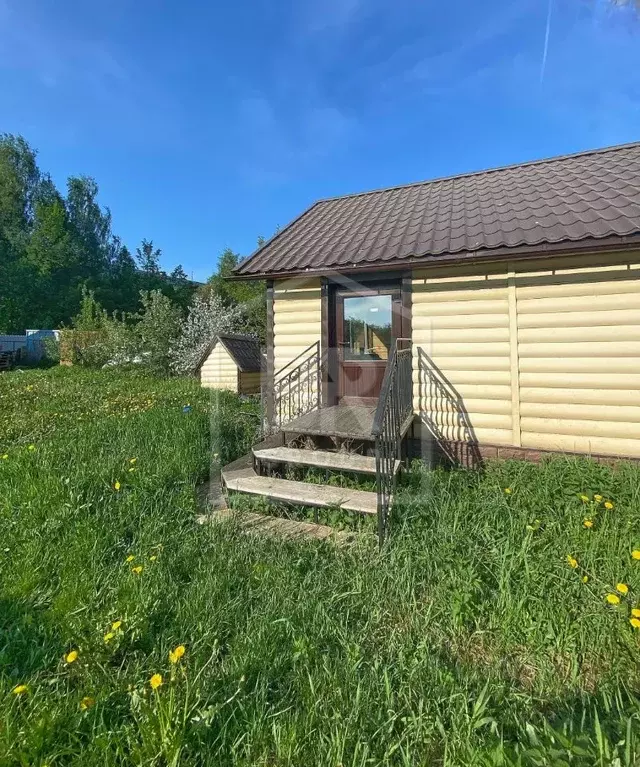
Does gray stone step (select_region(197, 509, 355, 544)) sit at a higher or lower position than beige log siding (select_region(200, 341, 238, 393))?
lower

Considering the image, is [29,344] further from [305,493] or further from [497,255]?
[497,255]

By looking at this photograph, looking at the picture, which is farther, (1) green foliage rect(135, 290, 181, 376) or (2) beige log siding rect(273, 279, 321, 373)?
(1) green foliage rect(135, 290, 181, 376)

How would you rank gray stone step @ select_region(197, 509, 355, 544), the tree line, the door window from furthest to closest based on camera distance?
the tree line → the door window → gray stone step @ select_region(197, 509, 355, 544)

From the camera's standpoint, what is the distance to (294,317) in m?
6.34

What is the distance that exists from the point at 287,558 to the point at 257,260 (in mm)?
4731

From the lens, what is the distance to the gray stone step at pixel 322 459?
13.4 ft

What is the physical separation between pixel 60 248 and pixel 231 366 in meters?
32.6

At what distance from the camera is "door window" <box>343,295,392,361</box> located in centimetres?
586

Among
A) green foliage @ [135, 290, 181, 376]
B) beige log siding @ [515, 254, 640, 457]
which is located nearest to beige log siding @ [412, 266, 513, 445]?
beige log siding @ [515, 254, 640, 457]

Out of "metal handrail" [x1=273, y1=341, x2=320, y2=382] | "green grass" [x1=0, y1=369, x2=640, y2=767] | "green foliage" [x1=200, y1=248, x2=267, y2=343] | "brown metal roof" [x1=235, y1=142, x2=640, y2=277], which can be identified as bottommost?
"green grass" [x1=0, y1=369, x2=640, y2=767]

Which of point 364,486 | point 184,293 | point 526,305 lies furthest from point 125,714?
point 184,293

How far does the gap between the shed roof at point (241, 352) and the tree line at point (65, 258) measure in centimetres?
1587

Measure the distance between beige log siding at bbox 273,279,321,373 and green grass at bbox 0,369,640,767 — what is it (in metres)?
2.91

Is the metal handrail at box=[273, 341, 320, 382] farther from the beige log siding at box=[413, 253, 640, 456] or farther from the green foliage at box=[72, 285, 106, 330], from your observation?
the green foliage at box=[72, 285, 106, 330]
